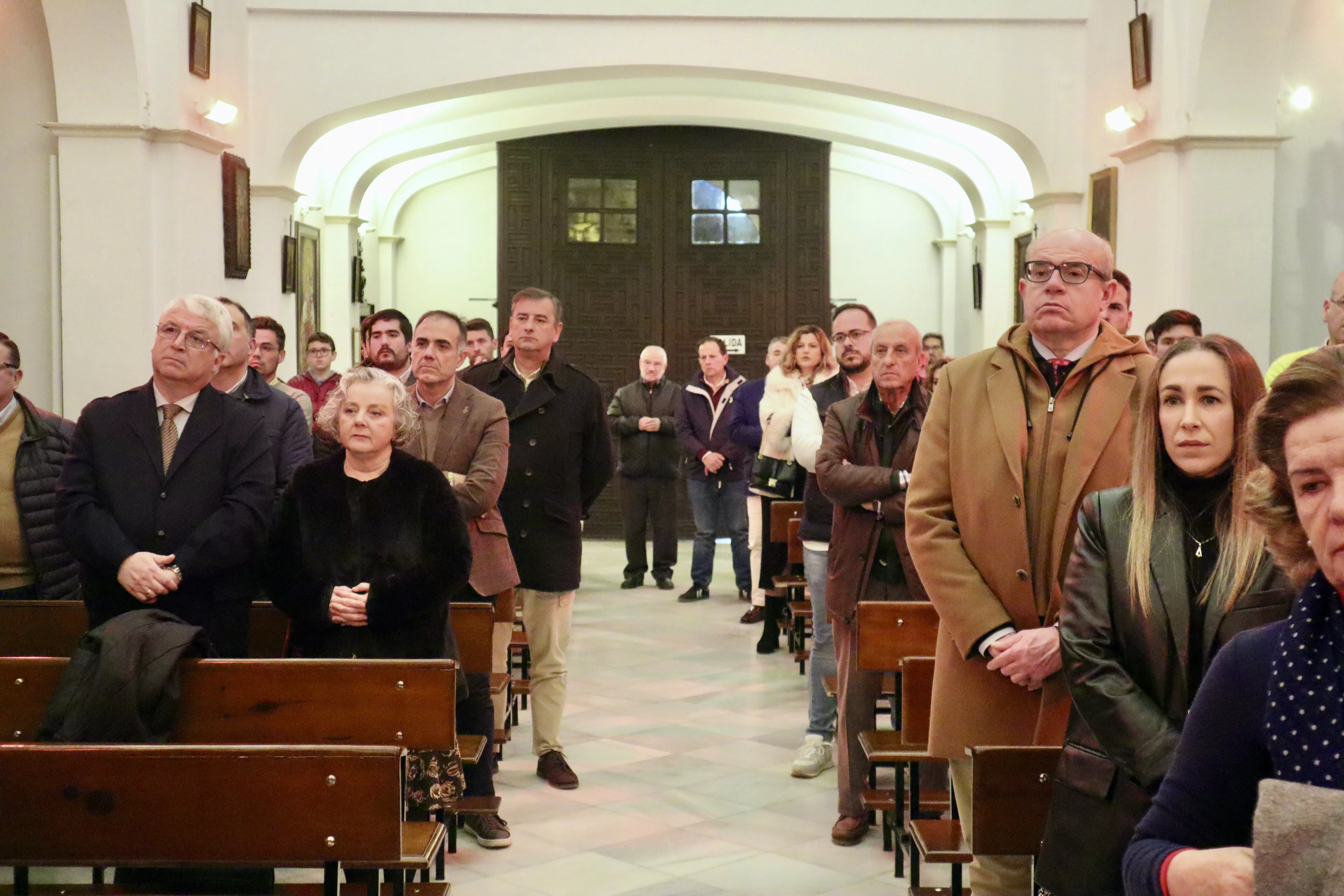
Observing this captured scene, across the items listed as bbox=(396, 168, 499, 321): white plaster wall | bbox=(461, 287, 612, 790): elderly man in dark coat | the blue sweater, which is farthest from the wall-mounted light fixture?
bbox=(396, 168, 499, 321): white plaster wall

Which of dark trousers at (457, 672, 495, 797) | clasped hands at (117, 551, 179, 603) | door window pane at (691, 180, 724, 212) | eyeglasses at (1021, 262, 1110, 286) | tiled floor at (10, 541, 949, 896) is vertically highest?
door window pane at (691, 180, 724, 212)

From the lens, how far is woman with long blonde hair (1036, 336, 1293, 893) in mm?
2402

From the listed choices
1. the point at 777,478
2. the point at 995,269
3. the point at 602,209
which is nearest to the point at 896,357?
the point at 777,478

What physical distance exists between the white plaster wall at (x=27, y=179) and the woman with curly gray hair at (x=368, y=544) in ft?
17.6

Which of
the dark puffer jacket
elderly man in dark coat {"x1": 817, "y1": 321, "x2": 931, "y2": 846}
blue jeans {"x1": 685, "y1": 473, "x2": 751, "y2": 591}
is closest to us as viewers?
the dark puffer jacket

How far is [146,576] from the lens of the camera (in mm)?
3859

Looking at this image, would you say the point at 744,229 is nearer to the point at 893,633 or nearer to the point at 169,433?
the point at 893,633

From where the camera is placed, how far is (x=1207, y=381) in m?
2.60

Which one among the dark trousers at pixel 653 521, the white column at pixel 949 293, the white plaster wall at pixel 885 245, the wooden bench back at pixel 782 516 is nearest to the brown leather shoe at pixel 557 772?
the wooden bench back at pixel 782 516

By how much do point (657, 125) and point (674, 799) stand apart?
9.90m

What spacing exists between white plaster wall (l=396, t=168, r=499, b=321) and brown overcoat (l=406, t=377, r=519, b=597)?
11.2 metres

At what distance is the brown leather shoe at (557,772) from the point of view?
5.67 meters

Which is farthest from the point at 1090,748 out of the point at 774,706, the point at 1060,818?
the point at 774,706

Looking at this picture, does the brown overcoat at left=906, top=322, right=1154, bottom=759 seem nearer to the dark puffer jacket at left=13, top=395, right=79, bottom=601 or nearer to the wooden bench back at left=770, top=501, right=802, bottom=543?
the dark puffer jacket at left=13, top=395, right=79, bottom=601
